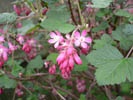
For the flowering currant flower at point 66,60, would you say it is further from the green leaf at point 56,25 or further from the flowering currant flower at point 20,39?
the flowering currant flower at point 20,39

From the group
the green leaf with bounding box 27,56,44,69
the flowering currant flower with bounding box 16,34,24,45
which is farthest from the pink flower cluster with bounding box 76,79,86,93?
the flowering currant flower with bounding box 16,34,24,45

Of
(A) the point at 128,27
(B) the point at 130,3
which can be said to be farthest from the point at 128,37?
(B) the point at 130,3

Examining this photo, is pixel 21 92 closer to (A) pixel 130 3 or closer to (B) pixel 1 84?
(B) pixel 1 84

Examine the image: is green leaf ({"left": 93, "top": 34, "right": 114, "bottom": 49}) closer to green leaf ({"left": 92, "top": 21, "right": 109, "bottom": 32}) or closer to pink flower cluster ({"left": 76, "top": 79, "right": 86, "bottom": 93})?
green leaf ({"left": 92, "top": 21, "right": 109, "bottom": 32})

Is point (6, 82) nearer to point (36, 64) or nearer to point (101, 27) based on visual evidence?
point (36, 64)

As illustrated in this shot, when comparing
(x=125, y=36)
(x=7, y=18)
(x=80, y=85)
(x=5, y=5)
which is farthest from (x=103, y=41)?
(x=5, y=5)

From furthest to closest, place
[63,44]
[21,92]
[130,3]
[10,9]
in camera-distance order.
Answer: [10,9]
[21,92]
[130,3]
[63,44]

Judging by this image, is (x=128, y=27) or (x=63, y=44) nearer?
(x=63, y=44)
